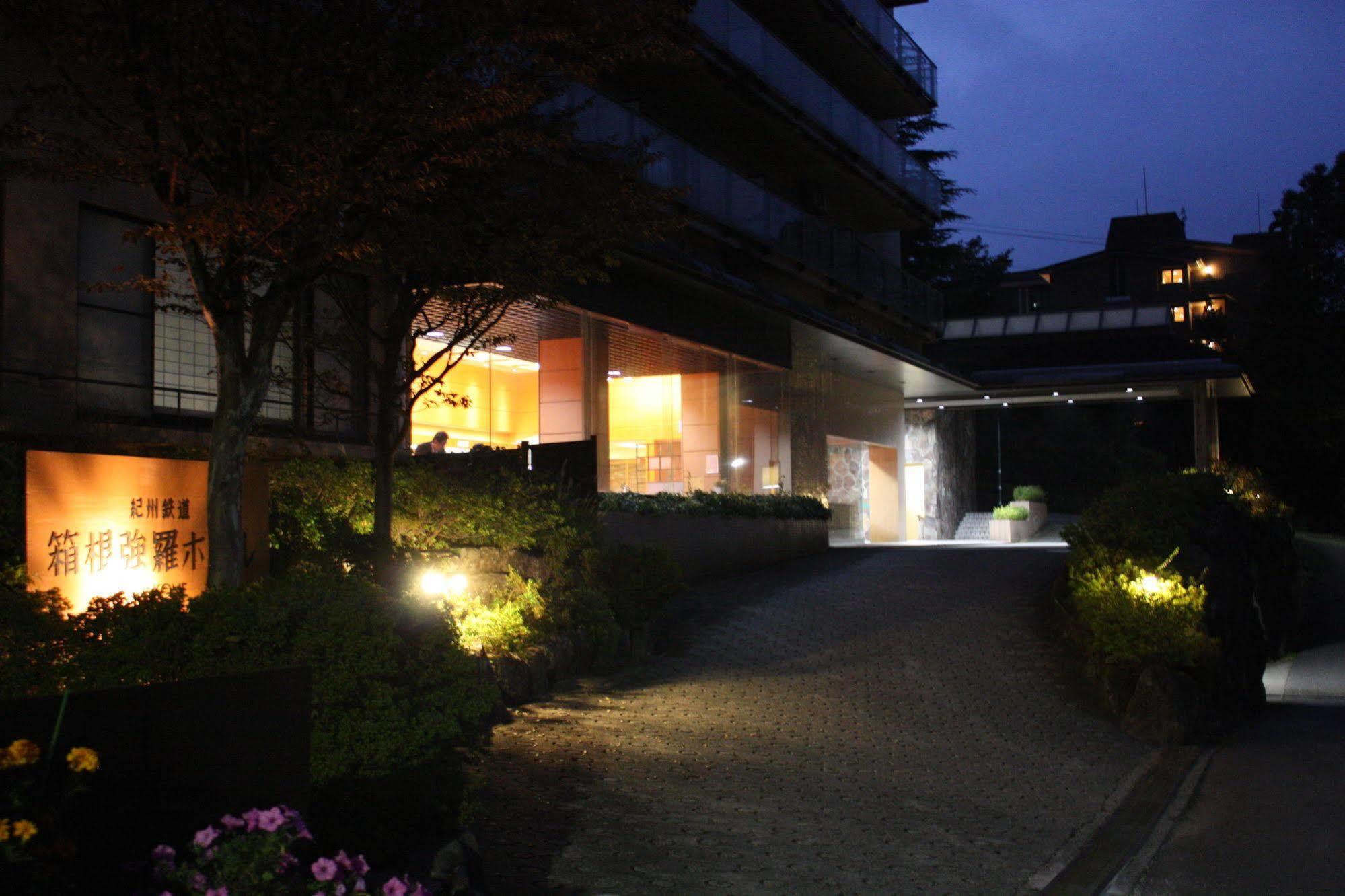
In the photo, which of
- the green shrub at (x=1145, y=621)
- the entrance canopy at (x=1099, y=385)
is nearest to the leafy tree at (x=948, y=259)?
the entrance canopy at (x=1099, y=385)

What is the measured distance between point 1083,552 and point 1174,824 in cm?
756

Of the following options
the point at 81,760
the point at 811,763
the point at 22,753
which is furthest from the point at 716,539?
the point at 22,753

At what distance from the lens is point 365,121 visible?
7820 millimetres

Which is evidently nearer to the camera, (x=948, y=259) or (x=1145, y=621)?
(x=1145, y=621)

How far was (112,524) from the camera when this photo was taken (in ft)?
25.4

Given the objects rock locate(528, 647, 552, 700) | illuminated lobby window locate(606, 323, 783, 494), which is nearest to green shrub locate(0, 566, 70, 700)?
rock locate(528, 647, 552, 700)

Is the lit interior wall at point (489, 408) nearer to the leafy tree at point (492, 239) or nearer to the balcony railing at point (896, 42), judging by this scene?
the leafy tree at point (492, 239)

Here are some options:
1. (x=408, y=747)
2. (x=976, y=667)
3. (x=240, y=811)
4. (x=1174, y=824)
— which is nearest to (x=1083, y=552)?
(x=976, y=667)

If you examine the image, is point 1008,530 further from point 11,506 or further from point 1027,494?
point 11,506

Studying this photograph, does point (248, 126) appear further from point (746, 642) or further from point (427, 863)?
point (746, 642)

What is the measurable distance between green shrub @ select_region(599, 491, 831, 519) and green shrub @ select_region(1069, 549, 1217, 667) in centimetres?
601

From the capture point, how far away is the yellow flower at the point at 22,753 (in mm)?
3867

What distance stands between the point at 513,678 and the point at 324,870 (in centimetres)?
594

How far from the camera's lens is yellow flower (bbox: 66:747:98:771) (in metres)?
4.04
